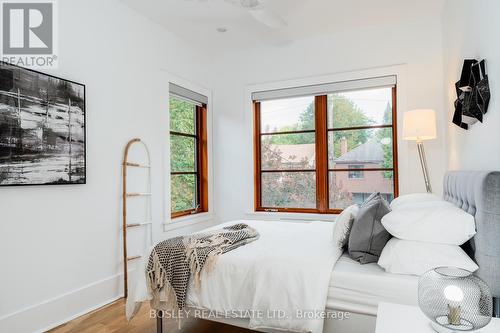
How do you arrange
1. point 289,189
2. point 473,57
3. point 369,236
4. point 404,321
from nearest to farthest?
1. point 404,321
2. point 369,236
3. point 473,57
4. point 289,189

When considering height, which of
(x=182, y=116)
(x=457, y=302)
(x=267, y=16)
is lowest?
(x=457, y=302)

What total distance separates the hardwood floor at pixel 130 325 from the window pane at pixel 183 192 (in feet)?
5.16

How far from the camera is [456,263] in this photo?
5.44 feet

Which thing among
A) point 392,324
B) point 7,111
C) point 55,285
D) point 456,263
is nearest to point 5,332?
point 55,285

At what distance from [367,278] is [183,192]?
2.95 m

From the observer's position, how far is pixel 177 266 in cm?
211

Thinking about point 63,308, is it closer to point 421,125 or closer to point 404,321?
point 404,321

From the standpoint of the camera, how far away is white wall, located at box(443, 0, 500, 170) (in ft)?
6.03

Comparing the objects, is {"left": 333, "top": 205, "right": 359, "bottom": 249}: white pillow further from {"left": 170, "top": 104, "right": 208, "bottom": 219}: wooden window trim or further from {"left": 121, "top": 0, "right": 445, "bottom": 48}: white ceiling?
{"left": 170, "top": 104, "right": 208, "bottom": 219}: wooden window trim

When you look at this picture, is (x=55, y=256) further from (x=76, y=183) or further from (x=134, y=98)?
(x=134, y=98)

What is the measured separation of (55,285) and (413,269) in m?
2.57

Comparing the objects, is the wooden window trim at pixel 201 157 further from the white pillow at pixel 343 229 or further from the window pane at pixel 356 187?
the white pillow at pixel 343 229

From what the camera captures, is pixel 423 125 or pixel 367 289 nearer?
pixel 367 289

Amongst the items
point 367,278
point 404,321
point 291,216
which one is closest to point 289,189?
point 291,216
